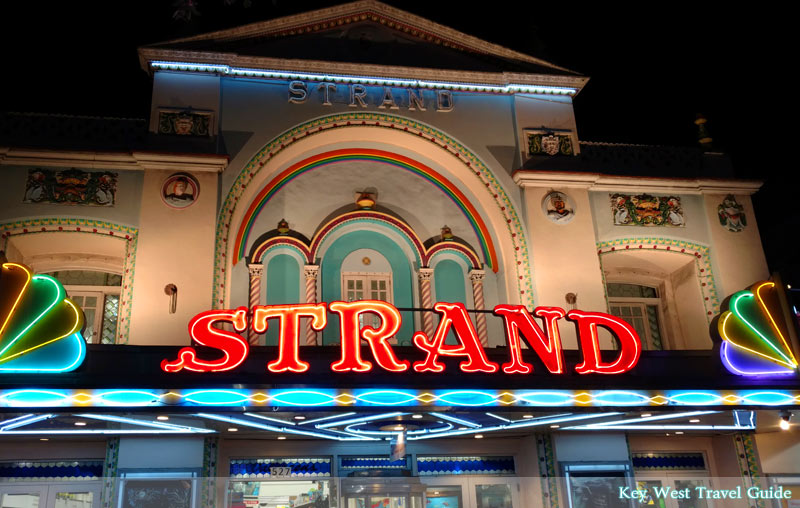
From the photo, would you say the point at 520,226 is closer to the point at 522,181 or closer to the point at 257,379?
the point at 522,181

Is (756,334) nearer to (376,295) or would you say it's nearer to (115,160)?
(376,295)

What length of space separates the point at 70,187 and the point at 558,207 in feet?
32.3

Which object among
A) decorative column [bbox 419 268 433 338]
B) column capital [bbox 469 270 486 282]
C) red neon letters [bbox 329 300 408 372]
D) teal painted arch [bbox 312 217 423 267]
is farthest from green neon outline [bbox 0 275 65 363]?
column capital [bbox 469 270 486 282]

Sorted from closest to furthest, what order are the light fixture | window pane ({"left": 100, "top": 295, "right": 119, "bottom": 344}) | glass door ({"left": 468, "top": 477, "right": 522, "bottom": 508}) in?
the light fixture, window pane ({"left": 100, "top": 295, "right": 119, "bottom": 344}), glass door ({"left": 468, "top": 477, "right": 522, "bottom": 508})

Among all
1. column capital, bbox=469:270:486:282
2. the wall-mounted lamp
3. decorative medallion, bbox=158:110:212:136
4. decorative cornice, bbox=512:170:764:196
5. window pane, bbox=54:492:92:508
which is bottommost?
window pane, bbox=54:492:92:508

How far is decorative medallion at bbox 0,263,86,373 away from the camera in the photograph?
34.4 ft

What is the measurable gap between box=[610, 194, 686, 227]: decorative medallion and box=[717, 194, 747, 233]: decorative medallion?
Result: 92 cm

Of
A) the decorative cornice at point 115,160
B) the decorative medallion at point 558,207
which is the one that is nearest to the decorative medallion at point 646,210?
the decorative medallion at point 558,207

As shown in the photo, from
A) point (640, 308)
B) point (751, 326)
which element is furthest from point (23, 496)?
point (640, 308)

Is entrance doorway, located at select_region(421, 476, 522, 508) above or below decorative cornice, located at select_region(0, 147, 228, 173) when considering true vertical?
below

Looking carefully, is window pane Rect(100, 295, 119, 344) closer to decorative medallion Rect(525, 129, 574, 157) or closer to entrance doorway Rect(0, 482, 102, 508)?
entrance doorway Rect(0, 482, 102, 508)

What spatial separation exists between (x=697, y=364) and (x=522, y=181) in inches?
199

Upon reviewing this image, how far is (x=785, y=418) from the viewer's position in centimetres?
1416

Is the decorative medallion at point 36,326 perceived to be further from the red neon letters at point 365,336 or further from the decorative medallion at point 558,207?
the decorative medallion at point 558,207
